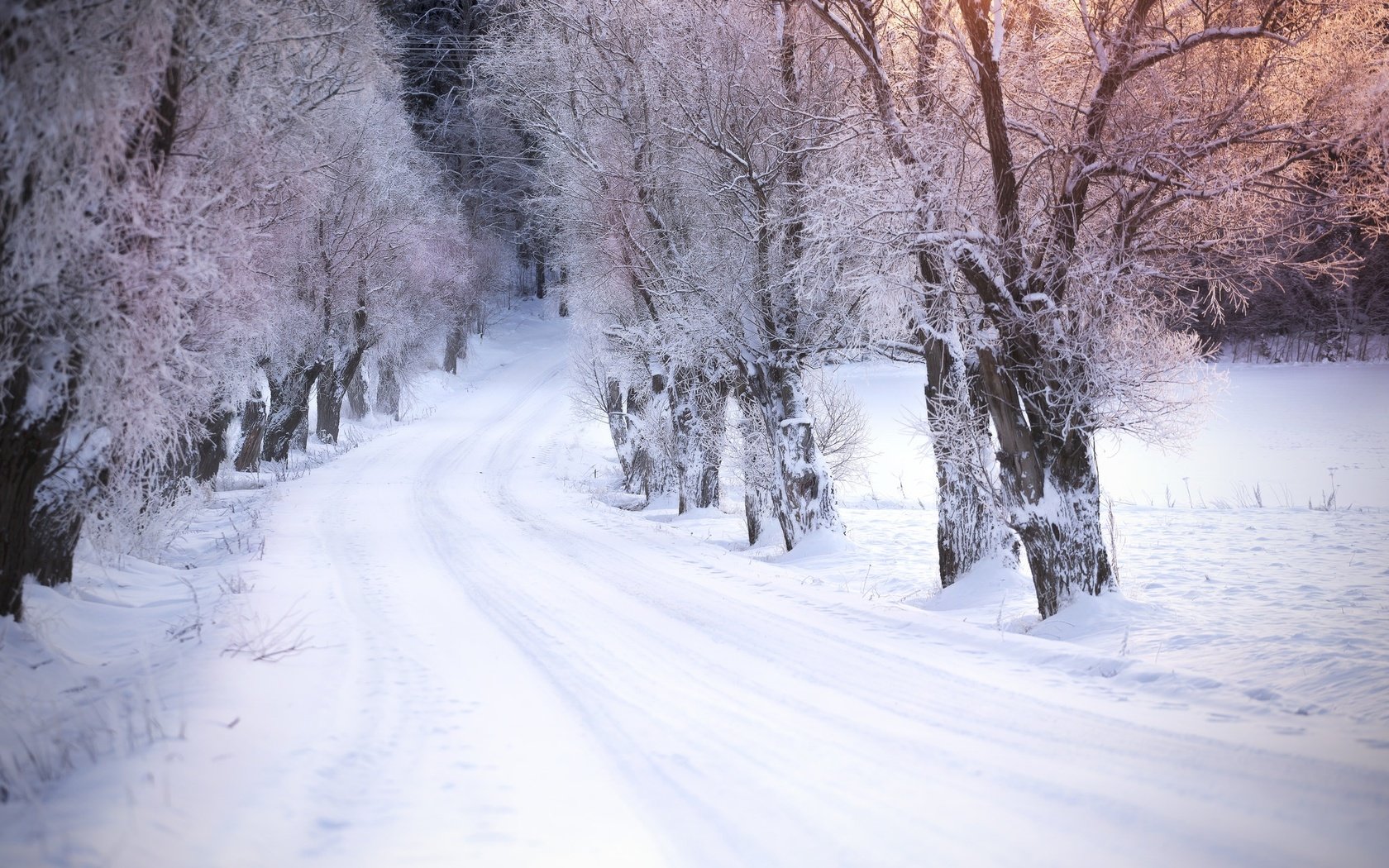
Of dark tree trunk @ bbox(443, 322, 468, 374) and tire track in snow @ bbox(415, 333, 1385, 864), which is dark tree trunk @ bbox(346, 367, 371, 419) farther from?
tire track in snow @ bbox(415, 333, 1385, 864)

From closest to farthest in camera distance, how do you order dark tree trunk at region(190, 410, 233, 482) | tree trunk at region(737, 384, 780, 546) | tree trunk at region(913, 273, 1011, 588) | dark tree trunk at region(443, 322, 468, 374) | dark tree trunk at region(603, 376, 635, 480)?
tree trunk at region(913, 273, 1011, 588)
tree trunk at region(737, 384, 780, 546)
dark tree trunk at region(190, 410, 233, 482)
dark tree trunk at region(603, 376, 635, 480)
dark tree trunk at region(443, 322, 468, 374)

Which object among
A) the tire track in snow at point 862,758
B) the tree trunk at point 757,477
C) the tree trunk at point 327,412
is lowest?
the tire track in snow at point 862,758

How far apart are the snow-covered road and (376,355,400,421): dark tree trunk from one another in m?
26.2

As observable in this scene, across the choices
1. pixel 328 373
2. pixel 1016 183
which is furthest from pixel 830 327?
pixel 328 373

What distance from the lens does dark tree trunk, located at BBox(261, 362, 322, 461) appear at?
67.7 ft

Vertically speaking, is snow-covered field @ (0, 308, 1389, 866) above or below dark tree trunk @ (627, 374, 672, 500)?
below

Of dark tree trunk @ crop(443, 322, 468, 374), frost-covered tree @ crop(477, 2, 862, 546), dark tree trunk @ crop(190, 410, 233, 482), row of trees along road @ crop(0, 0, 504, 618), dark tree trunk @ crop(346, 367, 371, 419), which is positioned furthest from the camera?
dark tree trunk @ crop(443, 322, 468, 374)

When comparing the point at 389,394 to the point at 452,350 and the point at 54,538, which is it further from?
the point at 54,538

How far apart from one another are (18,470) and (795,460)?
30.4 ft

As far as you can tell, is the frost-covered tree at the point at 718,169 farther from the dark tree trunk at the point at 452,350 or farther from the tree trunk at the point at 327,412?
the dark tree trunk at the point at 452,350

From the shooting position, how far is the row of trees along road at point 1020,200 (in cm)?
693

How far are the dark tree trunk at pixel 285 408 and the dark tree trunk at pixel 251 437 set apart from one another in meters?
0.25

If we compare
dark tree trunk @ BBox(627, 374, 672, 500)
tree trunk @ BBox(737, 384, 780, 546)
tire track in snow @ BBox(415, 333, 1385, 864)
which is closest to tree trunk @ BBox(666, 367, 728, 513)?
dark tree trunk @ BBox(627, 374, 672, 500)

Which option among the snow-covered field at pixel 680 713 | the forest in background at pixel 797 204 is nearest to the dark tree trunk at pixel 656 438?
the forest in background at pixel 797 204
